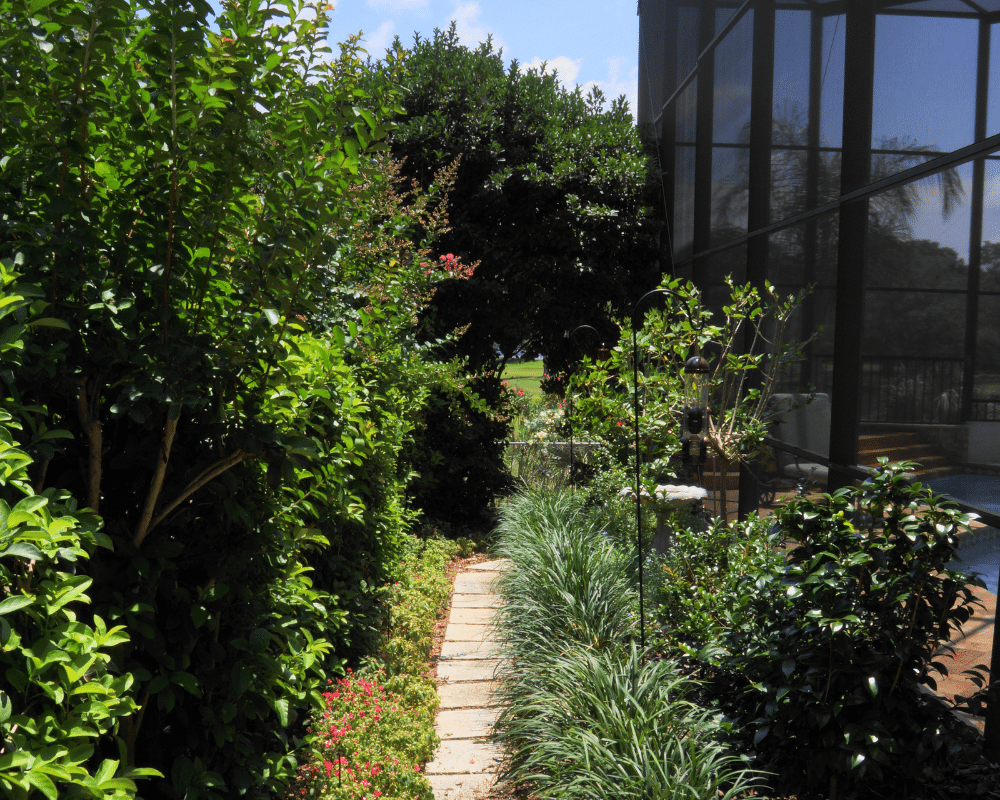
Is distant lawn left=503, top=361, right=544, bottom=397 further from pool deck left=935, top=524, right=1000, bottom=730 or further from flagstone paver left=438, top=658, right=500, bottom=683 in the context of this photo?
pool deck left=935, top=524, right=1000, bottom=730

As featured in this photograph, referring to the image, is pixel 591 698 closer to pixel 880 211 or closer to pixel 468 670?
pixel 468 670

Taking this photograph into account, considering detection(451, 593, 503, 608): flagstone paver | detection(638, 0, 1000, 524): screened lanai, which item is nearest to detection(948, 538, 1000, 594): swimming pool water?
detection(638, 0, 1000, 524): screened lanai

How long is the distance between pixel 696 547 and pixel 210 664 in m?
3.05

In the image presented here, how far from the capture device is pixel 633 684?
3.26 metres

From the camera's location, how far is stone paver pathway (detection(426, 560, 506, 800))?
339cm

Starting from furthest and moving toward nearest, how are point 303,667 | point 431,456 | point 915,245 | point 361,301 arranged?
point 431,456
point 361,301
point 915,245
point 303,667

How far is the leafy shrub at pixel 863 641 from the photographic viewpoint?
8.32ft

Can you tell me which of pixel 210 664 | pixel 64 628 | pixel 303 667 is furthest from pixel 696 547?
pixel 64 628

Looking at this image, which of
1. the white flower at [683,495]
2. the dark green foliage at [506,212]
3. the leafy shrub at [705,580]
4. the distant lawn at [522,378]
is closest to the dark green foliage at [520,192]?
the dark green foliage at [506,212]

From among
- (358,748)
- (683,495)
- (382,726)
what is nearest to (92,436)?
→ (358,748)

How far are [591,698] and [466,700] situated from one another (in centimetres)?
139

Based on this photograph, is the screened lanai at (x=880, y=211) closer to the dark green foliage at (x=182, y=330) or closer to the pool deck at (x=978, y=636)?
the pool deck at (x=978, y=636)

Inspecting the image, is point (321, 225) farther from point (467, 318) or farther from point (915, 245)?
point (467, 318)

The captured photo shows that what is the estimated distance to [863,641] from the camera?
8.88 feet
